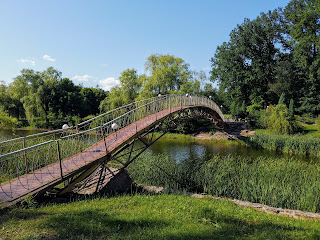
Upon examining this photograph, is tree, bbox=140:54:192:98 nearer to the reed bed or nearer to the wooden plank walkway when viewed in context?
the reed bed

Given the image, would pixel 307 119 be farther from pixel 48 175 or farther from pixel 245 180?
pixel 48 175

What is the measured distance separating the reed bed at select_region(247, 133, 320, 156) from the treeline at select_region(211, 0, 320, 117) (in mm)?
16267

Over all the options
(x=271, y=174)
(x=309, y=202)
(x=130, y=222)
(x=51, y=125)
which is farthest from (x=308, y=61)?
(x=51, y=125)

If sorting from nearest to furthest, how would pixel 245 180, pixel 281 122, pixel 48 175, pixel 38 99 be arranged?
pixel 48 175
pixel 245 180
pixel 281 122
pixel 38 99

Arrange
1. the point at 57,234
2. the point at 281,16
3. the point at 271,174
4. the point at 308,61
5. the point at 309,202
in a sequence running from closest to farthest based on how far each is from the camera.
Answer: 1. the point at 57,234
2. the point at 309,202
3. the point at 271,174
4. the point at 308,61
5. the point at 281,16

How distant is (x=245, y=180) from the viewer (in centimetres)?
994

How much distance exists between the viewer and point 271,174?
1107 centimetres

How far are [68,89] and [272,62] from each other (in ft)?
146

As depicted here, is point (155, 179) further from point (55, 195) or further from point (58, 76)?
point (58, 76)

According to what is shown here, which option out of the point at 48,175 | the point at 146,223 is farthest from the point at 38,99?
the point at 146,223

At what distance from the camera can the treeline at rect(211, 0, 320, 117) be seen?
117ft

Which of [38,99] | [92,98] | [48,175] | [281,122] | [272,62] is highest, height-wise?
[272,62]

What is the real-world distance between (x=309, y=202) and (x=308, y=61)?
35208mm

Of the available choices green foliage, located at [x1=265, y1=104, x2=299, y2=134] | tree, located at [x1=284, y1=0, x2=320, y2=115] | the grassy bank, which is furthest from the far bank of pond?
tree, located at [x1=284, y1=0, x2=320, y2=115]
